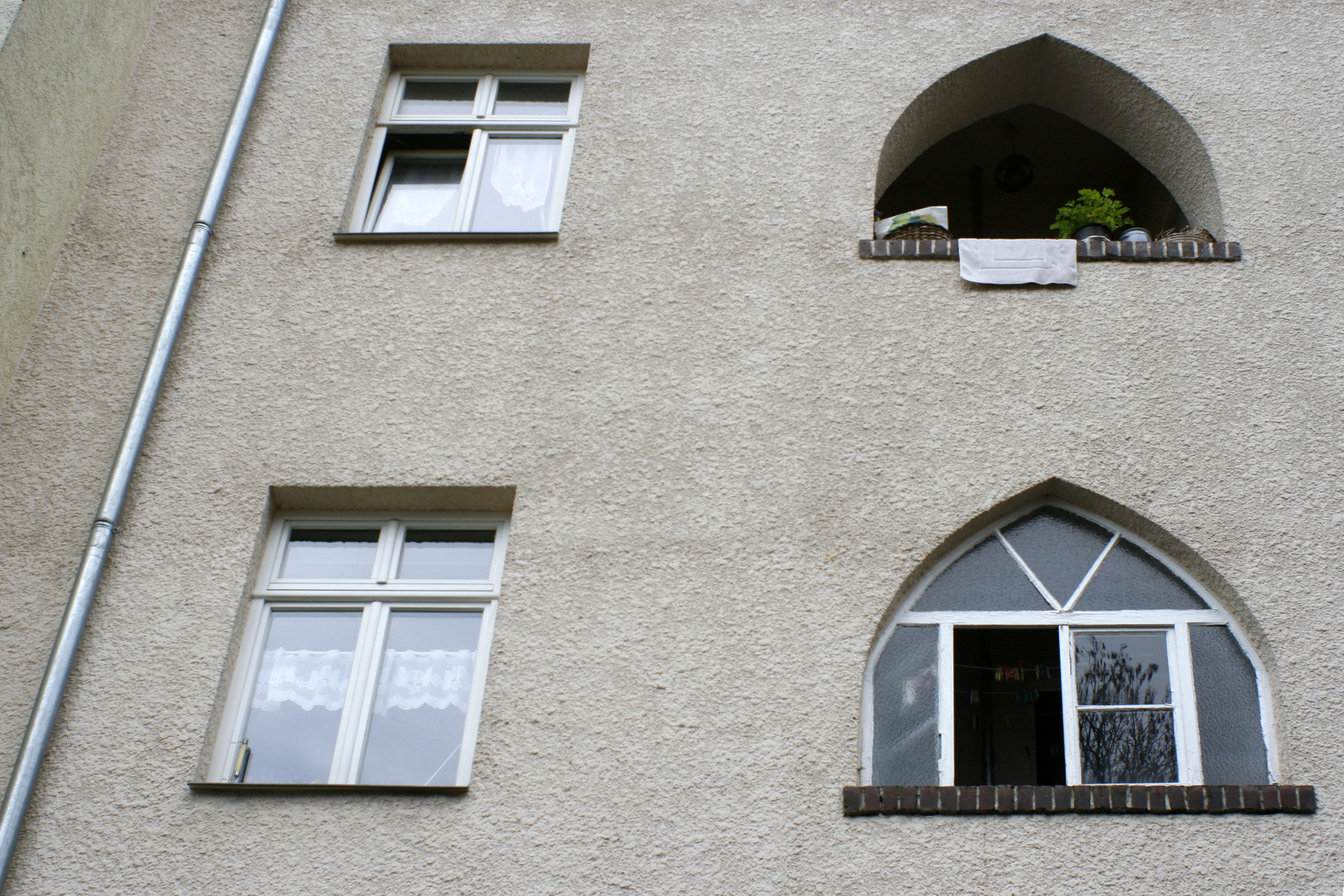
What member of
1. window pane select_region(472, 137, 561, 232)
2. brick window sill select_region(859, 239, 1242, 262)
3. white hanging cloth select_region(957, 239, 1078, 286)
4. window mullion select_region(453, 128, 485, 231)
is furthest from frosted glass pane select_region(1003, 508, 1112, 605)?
window mullion select_region(453, 128, 485, 231)

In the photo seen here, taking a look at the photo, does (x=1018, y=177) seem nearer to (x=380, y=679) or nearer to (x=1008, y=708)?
(x=1008, y=708)

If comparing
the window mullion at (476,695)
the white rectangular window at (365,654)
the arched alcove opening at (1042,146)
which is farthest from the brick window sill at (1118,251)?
the window mullion at (476,695)

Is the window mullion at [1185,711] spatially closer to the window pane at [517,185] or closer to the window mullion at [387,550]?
the window mullion at [387,550]

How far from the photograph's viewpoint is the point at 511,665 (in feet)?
15.5

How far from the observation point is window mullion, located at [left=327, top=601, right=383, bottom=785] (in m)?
4.72

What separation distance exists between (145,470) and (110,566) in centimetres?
49

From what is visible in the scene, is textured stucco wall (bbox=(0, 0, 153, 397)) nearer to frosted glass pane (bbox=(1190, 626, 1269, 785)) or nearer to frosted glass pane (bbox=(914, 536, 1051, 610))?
frosted glass pane (bbox=(914, 536, 1051, 610))

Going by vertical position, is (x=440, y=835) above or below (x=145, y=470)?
below

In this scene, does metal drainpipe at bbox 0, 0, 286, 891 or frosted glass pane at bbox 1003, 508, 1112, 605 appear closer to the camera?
metal drainpipe at bbox 0, 0, 286, 891

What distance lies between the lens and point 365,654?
16.3ft

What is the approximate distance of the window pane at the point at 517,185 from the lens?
6414 mm

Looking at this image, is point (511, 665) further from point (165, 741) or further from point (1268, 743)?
point (1268, 743)

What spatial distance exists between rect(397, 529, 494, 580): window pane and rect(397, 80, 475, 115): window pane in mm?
2886

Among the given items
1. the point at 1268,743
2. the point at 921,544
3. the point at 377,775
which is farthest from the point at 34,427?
the point at 1268,743
